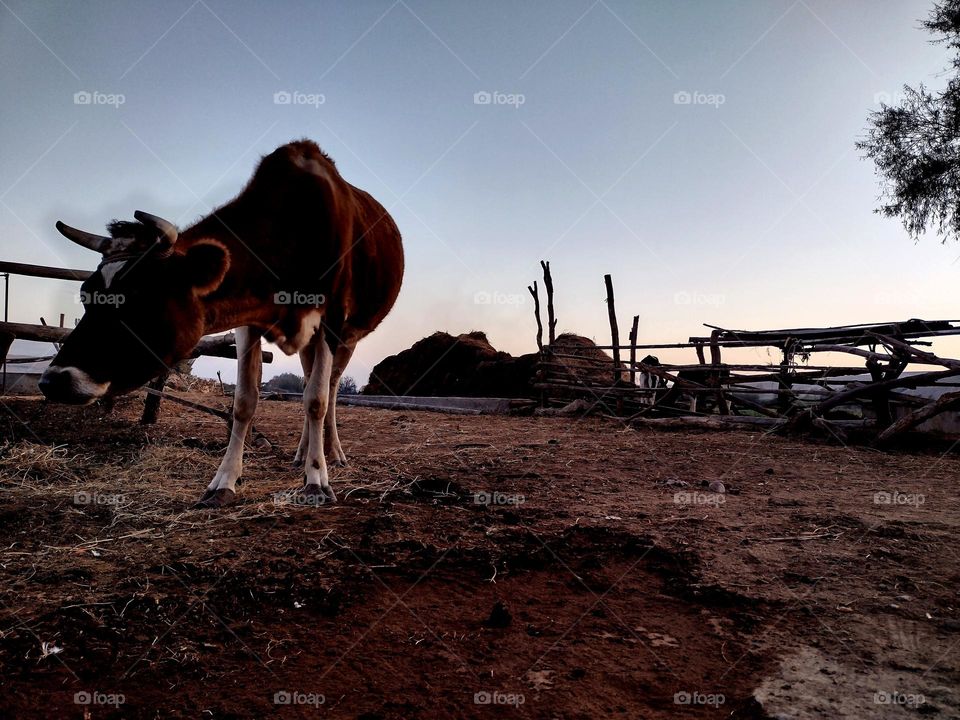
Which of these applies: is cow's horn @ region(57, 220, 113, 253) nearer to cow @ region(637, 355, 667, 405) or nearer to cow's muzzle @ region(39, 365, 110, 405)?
cow's muzzle @ region(39, 365, 110, 405)

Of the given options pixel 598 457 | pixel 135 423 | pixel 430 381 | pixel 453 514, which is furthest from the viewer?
pixel 430 381

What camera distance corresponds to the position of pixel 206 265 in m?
3.37

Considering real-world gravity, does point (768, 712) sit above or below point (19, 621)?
below

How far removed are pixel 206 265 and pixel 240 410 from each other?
1377 millimetres

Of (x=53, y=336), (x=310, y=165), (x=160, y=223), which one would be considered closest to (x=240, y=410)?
(x=160, y=223)

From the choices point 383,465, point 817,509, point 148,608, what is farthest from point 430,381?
point 148,608

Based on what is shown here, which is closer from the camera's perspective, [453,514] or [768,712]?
[768,712]

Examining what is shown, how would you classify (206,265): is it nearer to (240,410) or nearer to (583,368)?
(240,410)

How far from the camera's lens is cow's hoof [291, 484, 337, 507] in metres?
4.00

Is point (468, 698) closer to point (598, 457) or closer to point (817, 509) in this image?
point (817, 509)

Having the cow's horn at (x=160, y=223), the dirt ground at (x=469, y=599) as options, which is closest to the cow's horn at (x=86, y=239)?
the cow's horn at (x=160, y=223)

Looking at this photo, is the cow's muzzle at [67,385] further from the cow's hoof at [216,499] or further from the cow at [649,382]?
the cow at [649,382]

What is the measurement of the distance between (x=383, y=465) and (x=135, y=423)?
3577mm

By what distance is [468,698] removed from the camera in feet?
6.39
